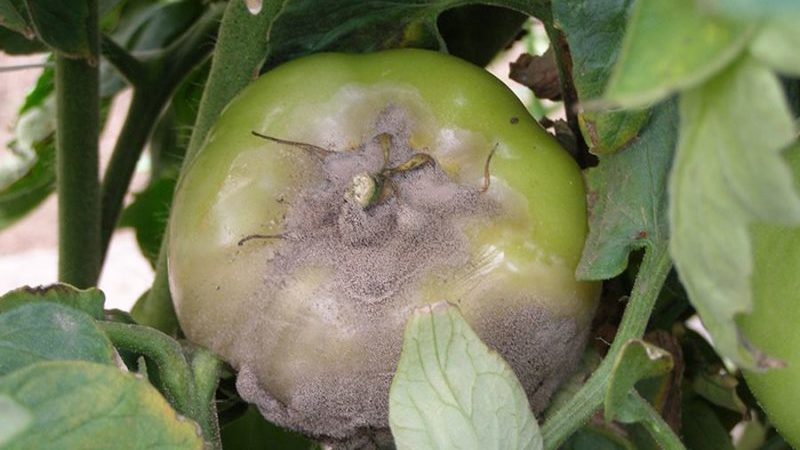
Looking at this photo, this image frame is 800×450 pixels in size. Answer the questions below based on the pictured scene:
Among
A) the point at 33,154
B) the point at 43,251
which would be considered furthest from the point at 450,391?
the point at 43,251

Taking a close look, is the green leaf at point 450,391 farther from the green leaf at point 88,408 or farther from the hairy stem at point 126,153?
the hairy stem at point 126,153

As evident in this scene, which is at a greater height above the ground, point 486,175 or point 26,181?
point 486,175

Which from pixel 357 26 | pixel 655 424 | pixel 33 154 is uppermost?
pixel 357 26

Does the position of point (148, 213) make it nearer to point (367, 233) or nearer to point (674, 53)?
point (367, 233)

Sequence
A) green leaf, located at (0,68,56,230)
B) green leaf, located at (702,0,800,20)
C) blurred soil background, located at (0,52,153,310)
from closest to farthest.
Answer: green leaf, located at (702,0,800,20) → green leaf, located at (0,68,56,230) → blurred soil background, located at (0,52,153,310)

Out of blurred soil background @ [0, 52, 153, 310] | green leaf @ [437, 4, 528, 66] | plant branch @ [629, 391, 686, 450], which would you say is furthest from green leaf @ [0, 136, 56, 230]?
blurred soil background @ [0, 52, 153, 310]

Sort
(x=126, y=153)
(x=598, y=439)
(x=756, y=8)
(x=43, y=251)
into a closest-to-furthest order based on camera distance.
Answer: (x=756, y=8) < (x=598, y=439) < (x=126, y=153) < (x=43, y=251)

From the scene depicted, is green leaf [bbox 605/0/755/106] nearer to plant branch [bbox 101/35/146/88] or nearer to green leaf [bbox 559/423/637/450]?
green leaf [bbox 559/423/637/450]
